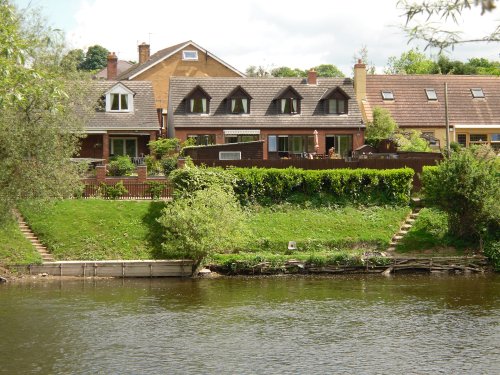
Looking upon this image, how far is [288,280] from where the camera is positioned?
4194 cm

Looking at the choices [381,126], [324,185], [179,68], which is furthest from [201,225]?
[179,68]

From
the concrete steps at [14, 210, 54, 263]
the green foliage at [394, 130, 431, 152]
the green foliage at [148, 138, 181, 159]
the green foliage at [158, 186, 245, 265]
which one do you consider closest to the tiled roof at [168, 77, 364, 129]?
the green foliage at [394, 130, 431, 152]

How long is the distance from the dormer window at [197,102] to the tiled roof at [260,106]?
1.25 ft

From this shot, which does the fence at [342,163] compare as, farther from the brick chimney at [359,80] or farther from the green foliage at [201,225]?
the brick chimney at [359,80]

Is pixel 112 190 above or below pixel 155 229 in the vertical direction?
above

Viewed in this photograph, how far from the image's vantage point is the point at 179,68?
75312 millimetres

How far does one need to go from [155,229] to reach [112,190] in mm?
4477

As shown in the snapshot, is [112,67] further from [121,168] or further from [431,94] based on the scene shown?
[431,94]

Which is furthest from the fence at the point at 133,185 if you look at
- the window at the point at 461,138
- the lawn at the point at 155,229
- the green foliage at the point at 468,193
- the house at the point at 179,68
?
the window at the point at 461,138

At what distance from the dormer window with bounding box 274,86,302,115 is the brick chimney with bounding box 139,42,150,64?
75.1 feet

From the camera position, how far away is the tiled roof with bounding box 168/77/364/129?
6316 centimetres

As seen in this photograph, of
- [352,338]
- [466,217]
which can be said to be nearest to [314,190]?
[466,217]

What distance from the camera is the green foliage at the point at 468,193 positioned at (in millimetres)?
44844

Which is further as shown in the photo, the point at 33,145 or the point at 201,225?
the point at 201,225
